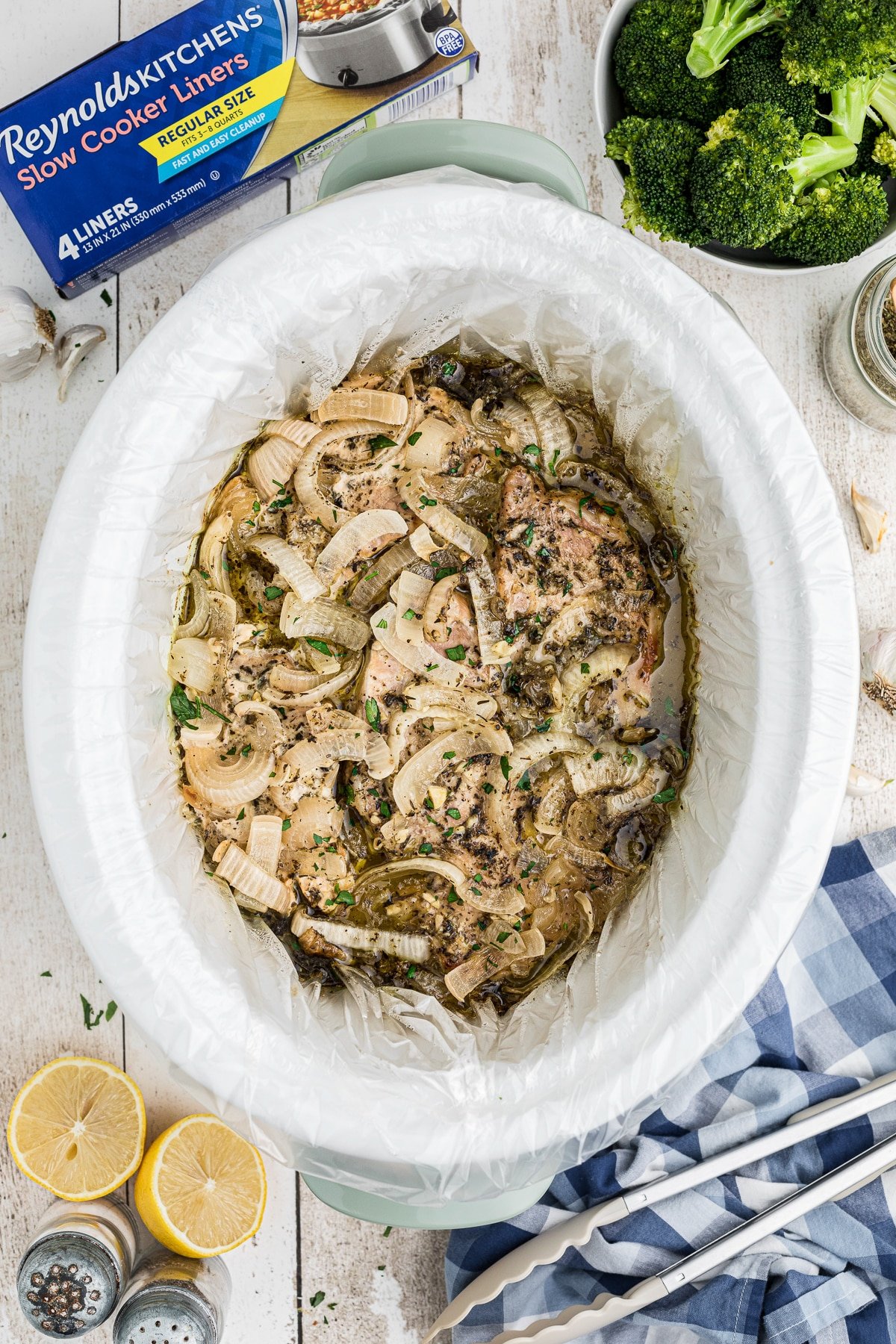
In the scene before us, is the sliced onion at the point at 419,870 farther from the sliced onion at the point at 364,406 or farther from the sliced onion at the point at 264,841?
the sliced onion at the point at 364,406

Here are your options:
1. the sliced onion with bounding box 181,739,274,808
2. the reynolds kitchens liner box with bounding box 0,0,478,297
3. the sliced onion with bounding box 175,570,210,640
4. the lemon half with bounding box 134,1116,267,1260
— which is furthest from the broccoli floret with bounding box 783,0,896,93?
the lemon half with bounding box 134,1116,267,1260

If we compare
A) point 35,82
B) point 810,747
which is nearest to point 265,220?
point 35,82

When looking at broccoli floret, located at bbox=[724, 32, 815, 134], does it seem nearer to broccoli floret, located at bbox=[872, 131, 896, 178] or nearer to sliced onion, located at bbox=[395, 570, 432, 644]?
broccoli floret, located at bbox=[872, 131, 896, 178]

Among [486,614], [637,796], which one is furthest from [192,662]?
[637,796]

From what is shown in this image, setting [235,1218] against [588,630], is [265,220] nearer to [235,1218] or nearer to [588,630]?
[588,630]

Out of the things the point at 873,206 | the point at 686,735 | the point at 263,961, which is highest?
the point at 873,206

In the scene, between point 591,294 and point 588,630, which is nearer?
point 591,294
